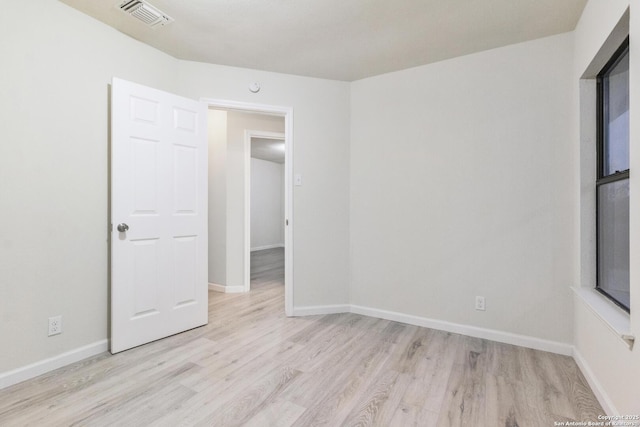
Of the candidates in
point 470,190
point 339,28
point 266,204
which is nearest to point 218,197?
point 339,28

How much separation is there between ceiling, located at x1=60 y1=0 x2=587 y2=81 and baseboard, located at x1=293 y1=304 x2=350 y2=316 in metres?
2.34

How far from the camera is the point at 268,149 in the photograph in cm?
670

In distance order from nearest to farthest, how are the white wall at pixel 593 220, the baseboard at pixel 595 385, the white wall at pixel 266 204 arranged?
the white wall at pixel 593 220 → the baseboard at pixel 595 385 → the white wall at pixel 266 204

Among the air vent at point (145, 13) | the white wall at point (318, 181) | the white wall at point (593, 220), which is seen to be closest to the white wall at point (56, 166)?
the air vent at point (145, 13)

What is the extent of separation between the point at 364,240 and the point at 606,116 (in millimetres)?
2003

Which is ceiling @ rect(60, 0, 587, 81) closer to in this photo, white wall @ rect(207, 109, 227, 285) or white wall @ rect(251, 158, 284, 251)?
white wall @ rect(207, 109, 227, 285)

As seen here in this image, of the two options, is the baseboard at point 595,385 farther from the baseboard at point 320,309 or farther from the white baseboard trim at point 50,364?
the white baseboard trim at point 50,364

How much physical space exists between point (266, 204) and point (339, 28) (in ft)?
21.0

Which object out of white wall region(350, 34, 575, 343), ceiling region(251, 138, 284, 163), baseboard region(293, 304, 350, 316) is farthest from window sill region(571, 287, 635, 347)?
ceiling region(251, 138, 284, 163)

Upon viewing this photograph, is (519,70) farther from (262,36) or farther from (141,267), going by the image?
(141,267)

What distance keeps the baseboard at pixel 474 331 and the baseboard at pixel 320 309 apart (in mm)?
104

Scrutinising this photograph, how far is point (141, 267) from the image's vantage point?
2377 mm

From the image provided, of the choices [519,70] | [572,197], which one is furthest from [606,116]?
[519,70]

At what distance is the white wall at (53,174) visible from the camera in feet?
5.94
